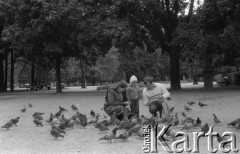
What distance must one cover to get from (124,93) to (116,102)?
0.60 meters

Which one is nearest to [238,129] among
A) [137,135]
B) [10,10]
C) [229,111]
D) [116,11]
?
[137,135]

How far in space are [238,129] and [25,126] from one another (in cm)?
633

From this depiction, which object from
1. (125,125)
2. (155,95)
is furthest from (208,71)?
(125,125)

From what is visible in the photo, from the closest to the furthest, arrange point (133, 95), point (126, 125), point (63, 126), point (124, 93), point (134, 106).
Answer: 1. point (126, 125)
2. point (63, 126)
3. point (124, 93)
4. point (133, 95)
5. point (134, 106)

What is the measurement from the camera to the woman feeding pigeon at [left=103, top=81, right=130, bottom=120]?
12.6 meters

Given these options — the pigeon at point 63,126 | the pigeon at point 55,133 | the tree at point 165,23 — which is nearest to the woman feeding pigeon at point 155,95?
the pigeon at point 63,126

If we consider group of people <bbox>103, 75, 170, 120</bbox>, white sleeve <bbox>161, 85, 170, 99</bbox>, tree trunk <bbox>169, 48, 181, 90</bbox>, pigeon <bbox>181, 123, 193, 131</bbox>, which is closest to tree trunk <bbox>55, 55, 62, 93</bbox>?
tree trunk <bbox>169, 48, 181, 90</bbox>

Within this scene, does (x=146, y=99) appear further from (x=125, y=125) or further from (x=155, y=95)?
(x=125, y=125)

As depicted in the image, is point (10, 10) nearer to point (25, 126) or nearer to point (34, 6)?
point (34, 6)

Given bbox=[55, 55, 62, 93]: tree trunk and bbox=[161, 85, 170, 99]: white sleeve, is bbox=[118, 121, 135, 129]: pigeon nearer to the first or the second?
bbox=[161, 85, 170, 99]: white sleeve

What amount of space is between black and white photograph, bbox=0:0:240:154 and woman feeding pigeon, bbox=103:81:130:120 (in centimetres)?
3

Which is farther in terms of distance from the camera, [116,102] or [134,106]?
[134,106]

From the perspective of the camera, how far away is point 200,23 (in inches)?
1176

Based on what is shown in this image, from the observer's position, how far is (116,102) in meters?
12.7
